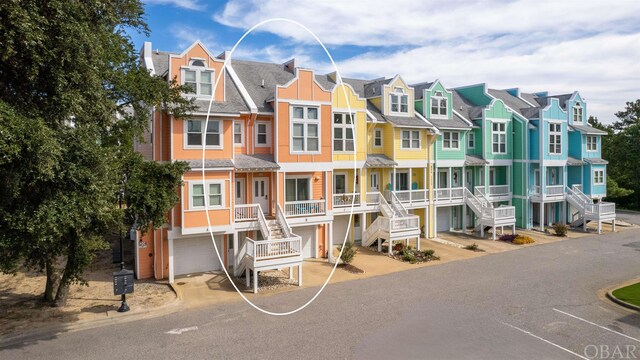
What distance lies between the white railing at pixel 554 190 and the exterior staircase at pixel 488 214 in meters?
5.44

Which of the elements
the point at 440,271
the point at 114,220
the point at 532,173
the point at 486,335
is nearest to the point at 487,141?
the point at 532,173

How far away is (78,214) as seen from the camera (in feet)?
41.3

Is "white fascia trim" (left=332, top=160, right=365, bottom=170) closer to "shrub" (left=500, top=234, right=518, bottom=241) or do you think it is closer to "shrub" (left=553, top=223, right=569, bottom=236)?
"shrub" (left=500, top=234, right=518, bottom=241)

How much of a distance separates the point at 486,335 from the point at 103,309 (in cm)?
1441

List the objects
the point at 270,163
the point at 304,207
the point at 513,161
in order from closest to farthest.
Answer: the point at 270,163 < the point at 304,207 < the point at 513,161

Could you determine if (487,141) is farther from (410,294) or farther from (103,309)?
(103,309)

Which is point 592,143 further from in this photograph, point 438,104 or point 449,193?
point 449,193

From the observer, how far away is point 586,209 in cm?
3572

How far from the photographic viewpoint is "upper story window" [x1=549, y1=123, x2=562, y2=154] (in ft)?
118

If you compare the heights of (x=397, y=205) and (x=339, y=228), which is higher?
(x=397, y=205)

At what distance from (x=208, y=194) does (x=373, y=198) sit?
41.5 ft

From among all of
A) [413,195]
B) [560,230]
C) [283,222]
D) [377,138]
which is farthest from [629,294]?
[377,138]

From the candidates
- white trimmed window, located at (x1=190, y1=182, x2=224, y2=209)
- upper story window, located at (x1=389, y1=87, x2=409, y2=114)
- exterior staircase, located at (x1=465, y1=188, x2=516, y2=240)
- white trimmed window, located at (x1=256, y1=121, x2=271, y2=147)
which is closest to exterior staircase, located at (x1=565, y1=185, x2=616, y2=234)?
exterior staircase, located at (x1=465, y1=188, x2=516, y2=240)

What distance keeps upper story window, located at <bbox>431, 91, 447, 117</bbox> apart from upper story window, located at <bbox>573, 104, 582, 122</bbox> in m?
15.0
